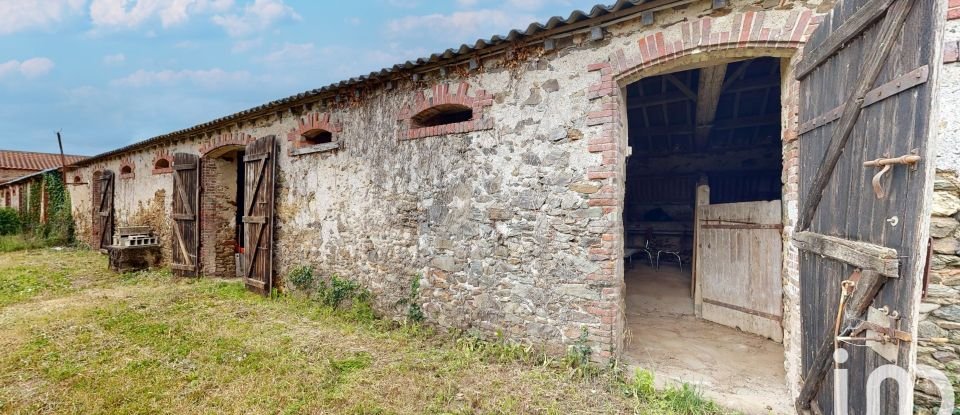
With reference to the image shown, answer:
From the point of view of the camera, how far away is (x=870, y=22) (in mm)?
2152

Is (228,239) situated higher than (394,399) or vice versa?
(228,239)

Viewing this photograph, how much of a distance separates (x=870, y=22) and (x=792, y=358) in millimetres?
2770

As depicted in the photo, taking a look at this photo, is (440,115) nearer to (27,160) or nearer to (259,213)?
(259,213)

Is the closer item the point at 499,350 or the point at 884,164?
the point at 884,164

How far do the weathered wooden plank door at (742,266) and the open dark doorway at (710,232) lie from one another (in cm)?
1

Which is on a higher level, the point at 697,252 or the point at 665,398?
the point at 697,252

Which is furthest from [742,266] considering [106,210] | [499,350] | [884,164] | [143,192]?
[106,210]

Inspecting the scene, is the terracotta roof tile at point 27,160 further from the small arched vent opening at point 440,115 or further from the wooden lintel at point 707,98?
the wooden lintel at point 707,98

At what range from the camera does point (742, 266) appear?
210 inches

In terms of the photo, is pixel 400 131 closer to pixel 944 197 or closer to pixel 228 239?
pixel 944 197

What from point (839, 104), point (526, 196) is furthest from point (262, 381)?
point (839, 104)

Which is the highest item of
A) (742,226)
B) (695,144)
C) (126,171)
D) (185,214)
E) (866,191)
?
(695,144)

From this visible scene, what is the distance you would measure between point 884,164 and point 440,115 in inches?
191

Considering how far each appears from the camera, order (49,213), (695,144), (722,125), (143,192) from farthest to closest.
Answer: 1. (49,213)
2. (143,192)
3. (695,144)
4. (722,125)
